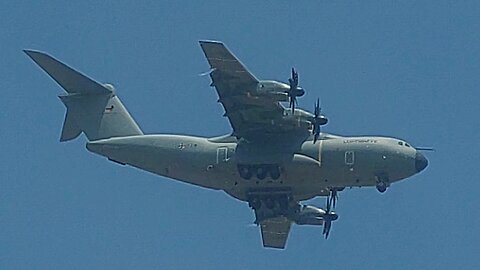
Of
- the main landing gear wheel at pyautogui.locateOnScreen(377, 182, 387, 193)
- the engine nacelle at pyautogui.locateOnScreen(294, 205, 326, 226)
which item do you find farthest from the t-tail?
the main landing gear wheel at pyautogui.locateOnScreen(377, 182, 387, 193)

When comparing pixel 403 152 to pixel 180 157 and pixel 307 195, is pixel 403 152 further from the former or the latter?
pixel 180 157

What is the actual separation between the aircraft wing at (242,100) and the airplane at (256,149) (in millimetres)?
32

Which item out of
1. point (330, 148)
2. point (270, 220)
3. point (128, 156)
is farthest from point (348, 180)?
point (128, 156)

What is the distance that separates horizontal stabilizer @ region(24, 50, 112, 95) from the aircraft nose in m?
11.7

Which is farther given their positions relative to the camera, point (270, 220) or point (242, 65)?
point (270, 220)

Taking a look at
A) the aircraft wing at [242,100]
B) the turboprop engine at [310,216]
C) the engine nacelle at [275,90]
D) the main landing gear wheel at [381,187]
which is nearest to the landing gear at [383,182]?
the main landing gear wheel at [381,187]

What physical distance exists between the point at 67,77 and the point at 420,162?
1259 centimetres

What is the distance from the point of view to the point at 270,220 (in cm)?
5075

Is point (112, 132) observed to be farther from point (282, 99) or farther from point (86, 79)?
point (282, 99)

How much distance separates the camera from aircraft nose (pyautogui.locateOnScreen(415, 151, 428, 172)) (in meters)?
47.1

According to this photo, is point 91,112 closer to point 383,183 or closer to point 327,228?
Answer: point 327,228

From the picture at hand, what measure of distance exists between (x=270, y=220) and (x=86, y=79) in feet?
26.8

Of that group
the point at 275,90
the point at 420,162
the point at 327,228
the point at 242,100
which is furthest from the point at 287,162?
the point at 420,162

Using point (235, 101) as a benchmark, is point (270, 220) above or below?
below
